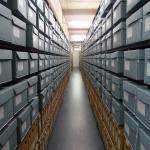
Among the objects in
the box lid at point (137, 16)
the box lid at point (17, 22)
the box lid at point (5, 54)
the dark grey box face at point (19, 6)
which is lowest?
the box lid at point (5, 54)

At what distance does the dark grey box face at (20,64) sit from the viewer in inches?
63.5

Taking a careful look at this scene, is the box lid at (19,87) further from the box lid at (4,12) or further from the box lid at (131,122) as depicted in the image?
the box lid at (131,122)

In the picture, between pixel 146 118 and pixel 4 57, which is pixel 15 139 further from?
pixel 146 118

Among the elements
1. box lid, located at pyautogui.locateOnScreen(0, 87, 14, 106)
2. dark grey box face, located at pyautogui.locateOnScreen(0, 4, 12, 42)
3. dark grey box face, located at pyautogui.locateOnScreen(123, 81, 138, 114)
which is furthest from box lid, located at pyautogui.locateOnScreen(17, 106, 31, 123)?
dark grey box face, located at pyautogui.locateOnScreen(123, 81, 138, 114)

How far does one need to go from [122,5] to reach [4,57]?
116 centimetres

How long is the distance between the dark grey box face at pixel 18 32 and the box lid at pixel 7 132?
1.84 feet

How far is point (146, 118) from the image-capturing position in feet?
4.31

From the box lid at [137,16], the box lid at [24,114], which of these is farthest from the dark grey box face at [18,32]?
the box lid at [137,16]

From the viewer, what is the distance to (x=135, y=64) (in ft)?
5.15

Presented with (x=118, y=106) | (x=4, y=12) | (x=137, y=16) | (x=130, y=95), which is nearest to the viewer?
(x=4, y=12)

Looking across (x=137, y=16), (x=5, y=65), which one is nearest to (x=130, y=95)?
(x=137, y=16)

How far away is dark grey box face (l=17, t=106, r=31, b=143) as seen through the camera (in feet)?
5.41

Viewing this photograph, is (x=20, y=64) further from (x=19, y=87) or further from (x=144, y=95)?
(x=144, y=95)

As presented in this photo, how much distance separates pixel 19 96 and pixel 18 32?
1.59ft
